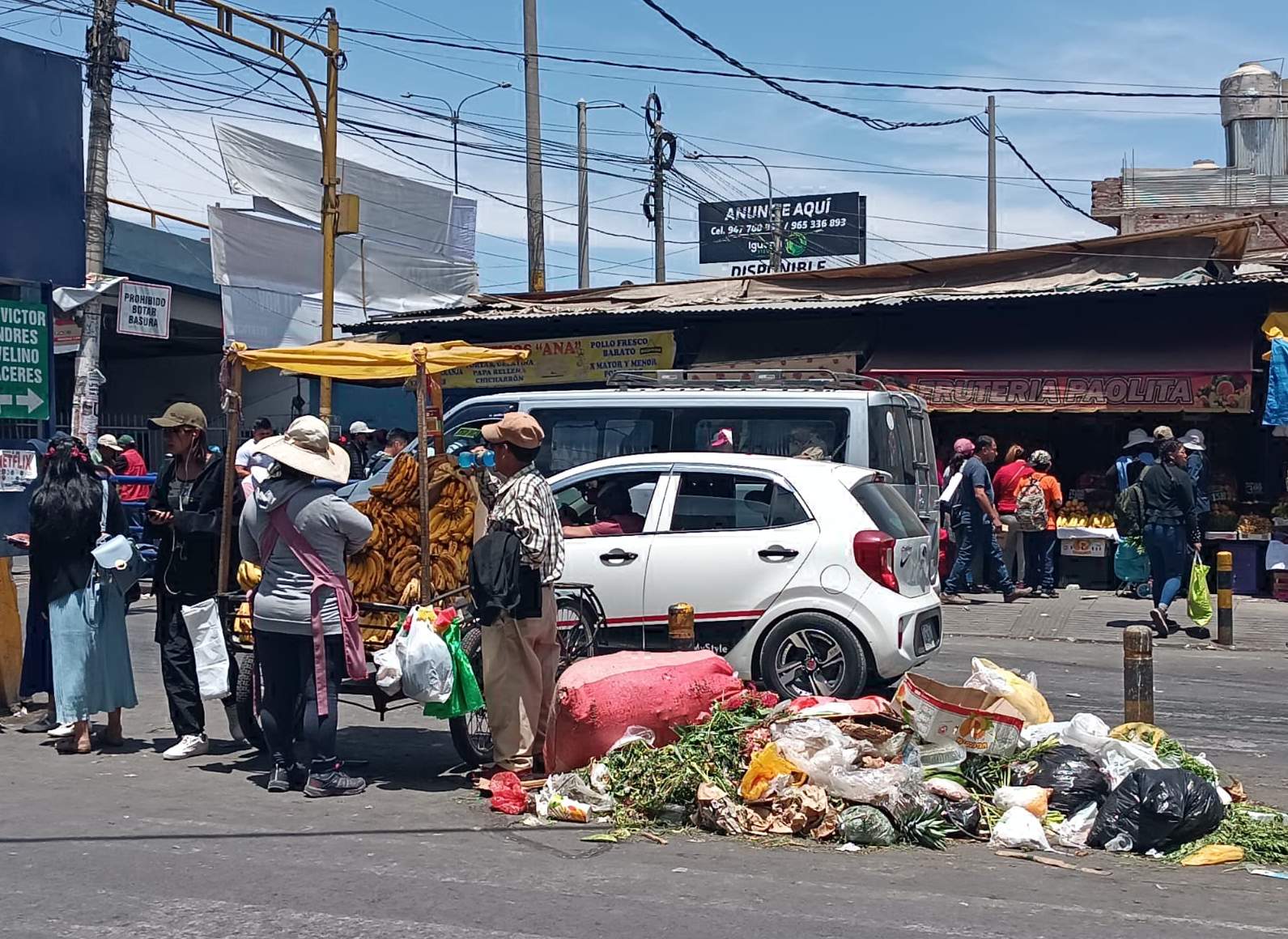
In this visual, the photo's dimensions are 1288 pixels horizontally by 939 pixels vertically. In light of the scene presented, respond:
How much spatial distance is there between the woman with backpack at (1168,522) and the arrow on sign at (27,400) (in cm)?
1021

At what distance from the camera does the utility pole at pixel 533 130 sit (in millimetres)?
22219

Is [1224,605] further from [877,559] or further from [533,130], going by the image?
[533,130]

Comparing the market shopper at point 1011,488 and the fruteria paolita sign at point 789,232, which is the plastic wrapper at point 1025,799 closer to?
the market shopper at point 1011,488

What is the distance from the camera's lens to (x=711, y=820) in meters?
6.55

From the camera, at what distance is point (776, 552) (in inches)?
354

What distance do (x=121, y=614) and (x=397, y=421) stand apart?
17078 millimetres

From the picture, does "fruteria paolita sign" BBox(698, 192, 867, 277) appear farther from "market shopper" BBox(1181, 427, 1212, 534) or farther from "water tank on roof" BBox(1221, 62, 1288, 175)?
"market shopper" BBox(1181, 427, 1212, 534)

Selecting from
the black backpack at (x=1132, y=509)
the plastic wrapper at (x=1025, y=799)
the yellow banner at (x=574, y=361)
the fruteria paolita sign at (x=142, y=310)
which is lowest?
the plastic wrapper at (x=1025, y=799)

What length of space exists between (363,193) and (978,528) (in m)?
19.6

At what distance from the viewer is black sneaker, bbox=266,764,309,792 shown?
23.9ft

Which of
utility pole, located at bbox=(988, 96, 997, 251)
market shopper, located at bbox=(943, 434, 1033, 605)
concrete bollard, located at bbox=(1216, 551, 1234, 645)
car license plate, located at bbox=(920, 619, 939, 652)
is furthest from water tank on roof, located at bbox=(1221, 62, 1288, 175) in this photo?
car license plate, located at bbox=(920, 619, 939, 652)

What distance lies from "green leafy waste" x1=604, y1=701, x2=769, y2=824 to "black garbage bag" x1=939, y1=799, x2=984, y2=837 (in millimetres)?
1009

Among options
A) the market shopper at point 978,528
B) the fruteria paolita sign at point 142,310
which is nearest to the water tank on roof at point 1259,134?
the market shopper at point 978,528

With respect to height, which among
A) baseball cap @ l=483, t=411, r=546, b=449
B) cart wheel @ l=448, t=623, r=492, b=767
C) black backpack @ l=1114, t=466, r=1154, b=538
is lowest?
cart wheel @ l=448, t=623, r=492, b=767
